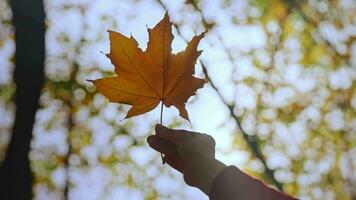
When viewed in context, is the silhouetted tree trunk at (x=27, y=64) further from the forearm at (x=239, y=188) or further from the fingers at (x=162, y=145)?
the forearm at (x=239, y=188)

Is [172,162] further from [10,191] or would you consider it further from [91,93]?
[91,93]

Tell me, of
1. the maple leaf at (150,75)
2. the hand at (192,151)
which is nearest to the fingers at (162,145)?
the hand at (192,151)

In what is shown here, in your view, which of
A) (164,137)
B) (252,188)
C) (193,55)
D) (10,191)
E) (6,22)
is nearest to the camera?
(252,188)

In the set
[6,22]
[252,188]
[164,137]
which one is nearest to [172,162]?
[164,137]

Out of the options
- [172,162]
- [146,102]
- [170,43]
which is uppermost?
[170,43]

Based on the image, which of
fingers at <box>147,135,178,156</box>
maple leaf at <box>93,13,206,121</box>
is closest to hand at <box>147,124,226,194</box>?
fingers at <box>147,135,178,156</box>
